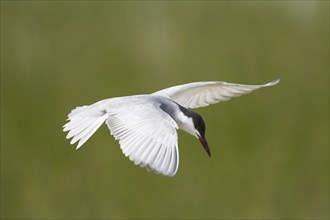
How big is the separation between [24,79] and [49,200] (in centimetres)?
55

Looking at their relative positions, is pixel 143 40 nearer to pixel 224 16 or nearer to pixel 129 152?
pixel 224 16

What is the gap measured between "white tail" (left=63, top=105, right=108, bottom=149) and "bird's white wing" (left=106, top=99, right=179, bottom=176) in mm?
39

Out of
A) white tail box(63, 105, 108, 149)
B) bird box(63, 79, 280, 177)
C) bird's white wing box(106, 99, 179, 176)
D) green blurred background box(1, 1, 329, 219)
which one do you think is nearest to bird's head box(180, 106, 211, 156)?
bird box(63, 79, 280, 177)

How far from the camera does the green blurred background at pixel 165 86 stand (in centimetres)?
456

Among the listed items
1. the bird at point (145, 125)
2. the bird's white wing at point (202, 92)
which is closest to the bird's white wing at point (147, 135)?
the bird at point (145, 125)

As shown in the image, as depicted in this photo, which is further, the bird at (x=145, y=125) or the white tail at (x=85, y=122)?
the white tail at (x=85, y=122)

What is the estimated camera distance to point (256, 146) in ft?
15.4

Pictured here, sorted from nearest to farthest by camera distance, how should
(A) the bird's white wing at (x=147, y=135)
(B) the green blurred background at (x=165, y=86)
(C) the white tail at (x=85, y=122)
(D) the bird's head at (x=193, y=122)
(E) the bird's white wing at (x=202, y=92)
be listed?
1. (A) the bird's white wing at (x=147, y=135)
2. (C) the white tail at (x=85, y=122)
3. (D) the bird's head at (x=193, y=122)
4. (E) the bird's white wing at (x=202, y=92)
5. (B) the green blurred background at (x=165, y=86)

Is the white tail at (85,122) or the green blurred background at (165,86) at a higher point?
the white tail at (85,122)

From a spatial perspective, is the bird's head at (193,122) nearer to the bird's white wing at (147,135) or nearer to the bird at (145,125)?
the bird at (145,125)

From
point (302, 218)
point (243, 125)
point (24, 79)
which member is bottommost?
point (302, 218)

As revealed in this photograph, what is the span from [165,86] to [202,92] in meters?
0.48

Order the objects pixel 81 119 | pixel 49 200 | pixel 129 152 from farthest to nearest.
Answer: pixel 49 200, pixel 81 119, pixel 129 152

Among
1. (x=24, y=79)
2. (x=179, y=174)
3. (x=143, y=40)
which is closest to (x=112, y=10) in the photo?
(x=143, y=40)
